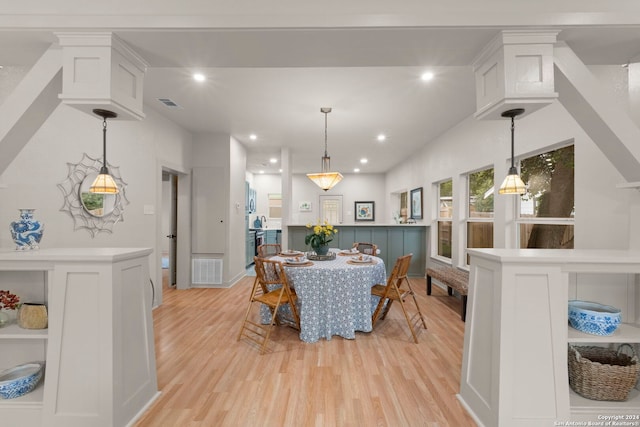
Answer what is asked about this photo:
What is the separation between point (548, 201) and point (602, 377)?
1858mm

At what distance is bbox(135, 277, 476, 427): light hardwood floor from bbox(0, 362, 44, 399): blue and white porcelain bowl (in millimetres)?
701

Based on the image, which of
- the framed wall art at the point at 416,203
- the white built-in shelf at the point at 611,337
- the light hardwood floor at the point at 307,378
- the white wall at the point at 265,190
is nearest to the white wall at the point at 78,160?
the light hardwood floor at the point at 307,378


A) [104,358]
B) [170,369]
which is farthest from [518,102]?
[170,369]

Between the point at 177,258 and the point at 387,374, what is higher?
the point at 177,258

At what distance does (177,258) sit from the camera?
5.23 metres

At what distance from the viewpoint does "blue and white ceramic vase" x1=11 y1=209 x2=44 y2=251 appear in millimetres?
1869

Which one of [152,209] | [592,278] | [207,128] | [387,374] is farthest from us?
[207,128]

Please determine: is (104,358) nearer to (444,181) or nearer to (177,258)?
(177,258)

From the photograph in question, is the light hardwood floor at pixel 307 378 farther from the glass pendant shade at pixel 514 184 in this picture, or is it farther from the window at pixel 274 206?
the window at pixel 274 206

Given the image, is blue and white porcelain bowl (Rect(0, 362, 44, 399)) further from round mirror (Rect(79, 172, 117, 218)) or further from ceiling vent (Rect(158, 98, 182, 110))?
ceiling vent (Rect(158, 98, 182, 110))

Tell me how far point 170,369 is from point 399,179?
7224 mm

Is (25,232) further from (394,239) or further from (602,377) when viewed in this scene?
(394,239)

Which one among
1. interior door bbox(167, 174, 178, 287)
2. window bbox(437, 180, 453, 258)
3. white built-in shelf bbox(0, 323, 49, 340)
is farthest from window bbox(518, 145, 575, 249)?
interior door bbox(167, 174, 178, 287)

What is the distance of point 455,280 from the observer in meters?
3.96
